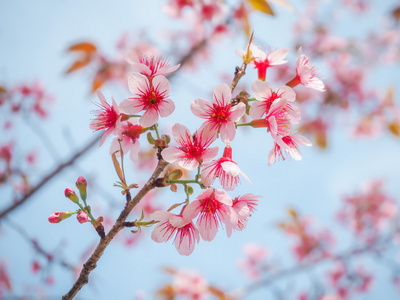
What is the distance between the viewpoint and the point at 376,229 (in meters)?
4.99

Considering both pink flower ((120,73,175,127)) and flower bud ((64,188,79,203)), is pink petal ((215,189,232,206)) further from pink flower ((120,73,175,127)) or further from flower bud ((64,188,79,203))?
flower bud ((64,188,79,203))

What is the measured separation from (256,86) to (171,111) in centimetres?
25

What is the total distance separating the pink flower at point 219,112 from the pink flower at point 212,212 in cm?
15

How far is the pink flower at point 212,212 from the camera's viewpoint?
2.60 ft

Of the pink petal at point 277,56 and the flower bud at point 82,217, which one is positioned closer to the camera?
the flower bud at point 82,217

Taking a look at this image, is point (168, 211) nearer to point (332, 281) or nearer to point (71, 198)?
point (71, 198)

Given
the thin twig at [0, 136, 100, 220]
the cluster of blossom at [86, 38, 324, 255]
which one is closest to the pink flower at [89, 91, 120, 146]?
the cluster of blossom at [86, 38, 324, 255]

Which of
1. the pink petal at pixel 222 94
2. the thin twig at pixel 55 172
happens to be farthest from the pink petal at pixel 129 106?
the thin twig at pixel 55 172

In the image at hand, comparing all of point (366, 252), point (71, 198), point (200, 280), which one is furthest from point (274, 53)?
point (366, 252)

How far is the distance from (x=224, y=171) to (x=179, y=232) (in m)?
0.23

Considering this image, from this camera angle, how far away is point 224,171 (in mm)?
853

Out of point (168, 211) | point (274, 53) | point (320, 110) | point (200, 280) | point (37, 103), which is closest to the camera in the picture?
point (168, 211)

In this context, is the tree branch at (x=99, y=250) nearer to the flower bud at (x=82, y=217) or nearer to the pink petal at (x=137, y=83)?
the flower bud at (x=82, y=217)

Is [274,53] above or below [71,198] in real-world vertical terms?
above
